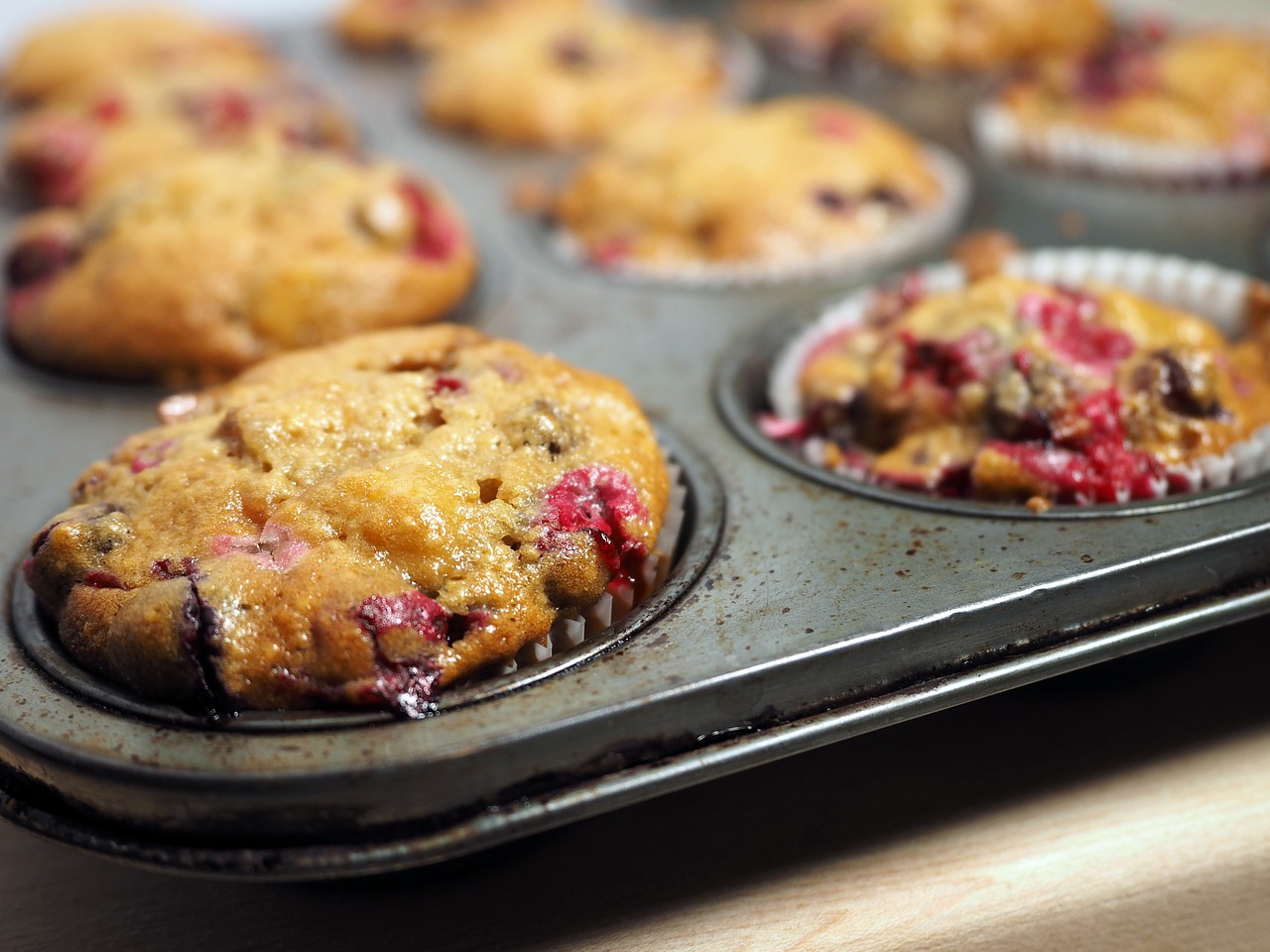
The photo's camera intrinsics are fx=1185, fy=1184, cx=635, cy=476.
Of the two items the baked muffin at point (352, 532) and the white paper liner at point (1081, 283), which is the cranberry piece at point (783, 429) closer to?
the white paper liner at point (1081, 283)

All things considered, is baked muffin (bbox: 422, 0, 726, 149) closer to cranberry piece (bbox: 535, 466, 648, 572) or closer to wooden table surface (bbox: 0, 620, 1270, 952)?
cranberry piece (bbox: 535, 466, 648, 572)

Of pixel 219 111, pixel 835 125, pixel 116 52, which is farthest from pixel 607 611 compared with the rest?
pixel 116 52

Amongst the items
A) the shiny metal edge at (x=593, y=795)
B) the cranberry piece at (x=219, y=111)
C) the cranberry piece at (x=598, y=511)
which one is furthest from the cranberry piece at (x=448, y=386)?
the cranberry piece at (x=219, y=111)

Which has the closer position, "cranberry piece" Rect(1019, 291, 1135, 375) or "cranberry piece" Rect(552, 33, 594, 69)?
"cranberry piece" Rect(1019, 291, 1135, 375)

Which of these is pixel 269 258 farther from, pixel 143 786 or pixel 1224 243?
pixel 1224 243

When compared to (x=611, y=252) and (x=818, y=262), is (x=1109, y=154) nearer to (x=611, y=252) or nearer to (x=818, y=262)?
(x=818, y=262)

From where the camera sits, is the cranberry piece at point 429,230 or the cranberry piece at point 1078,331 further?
the cranberry piece at point 429,230

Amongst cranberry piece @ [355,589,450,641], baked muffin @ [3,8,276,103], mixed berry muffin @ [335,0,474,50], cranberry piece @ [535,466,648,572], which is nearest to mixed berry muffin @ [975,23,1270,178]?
cranberry piece @ [535,466,648,572]

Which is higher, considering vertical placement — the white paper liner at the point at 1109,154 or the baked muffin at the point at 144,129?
the white paper liner at the point at 1109,154
